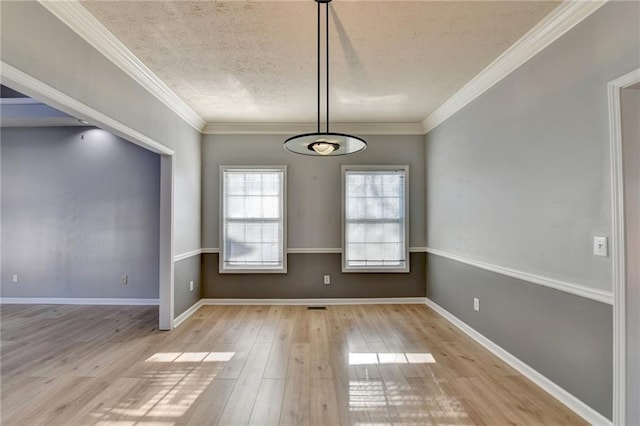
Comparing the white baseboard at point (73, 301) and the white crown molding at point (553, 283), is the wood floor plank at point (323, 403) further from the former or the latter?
the white baseboard at point (73, 301)

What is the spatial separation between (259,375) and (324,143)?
204 cm

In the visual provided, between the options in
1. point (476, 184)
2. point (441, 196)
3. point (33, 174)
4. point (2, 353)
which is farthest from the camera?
point (33, 174)

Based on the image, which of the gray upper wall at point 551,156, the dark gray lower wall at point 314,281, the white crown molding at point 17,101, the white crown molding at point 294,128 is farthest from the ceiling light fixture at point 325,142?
the white crown molding at point 17,101

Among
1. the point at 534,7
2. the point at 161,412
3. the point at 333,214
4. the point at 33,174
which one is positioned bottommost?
the point at 161,412

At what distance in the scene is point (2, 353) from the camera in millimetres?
3029

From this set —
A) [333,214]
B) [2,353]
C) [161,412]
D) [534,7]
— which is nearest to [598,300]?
[534,7]

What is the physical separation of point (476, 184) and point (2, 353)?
5203 mm

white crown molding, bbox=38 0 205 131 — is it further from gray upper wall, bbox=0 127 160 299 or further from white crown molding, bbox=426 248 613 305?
white crown molding, bbox=426 248 613 305

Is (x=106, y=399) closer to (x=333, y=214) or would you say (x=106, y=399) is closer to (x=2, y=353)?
(x=2, y=353)

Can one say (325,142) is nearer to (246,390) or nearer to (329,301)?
(246,390)

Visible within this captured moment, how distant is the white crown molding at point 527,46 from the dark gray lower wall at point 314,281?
8.16ft

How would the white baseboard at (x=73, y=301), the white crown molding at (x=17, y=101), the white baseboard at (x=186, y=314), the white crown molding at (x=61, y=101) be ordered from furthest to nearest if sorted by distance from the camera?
the white baseboard at (x=73, y=301) → the white crown molding at (x=17, y=101) → the white baseboard at (x=186, y=314) → the white crown molding at (x=61, y=101)

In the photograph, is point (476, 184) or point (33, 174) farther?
point (33, 174)

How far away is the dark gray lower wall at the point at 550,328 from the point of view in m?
1.93
